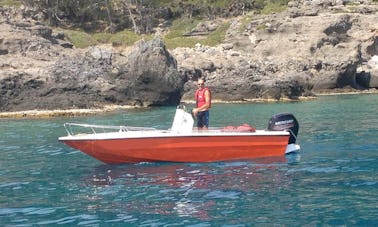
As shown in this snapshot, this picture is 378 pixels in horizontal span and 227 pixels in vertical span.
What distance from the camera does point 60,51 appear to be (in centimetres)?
4522

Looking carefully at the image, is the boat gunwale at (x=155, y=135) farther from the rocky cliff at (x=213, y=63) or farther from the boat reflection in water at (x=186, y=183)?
the rocky cliff at (x=213, y=63)

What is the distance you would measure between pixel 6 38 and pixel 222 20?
34.6 metres

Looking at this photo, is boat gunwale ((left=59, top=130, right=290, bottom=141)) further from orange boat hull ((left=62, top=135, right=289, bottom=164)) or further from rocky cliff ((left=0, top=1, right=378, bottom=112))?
rocky cliff ((left=0, top=1, right=378, bottom=112))

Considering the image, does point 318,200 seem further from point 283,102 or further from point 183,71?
point 183,71

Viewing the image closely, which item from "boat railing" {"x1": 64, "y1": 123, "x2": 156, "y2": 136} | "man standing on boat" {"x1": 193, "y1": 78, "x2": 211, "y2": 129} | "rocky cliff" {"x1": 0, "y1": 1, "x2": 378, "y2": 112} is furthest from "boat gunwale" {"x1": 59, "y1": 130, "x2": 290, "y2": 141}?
"rocky cliff" {"x1": 0, "y1": 1, "x2": 378, "y2": 112}

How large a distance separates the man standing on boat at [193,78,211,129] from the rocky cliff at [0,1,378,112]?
1969cm

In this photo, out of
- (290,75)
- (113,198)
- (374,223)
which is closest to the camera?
(374,223)

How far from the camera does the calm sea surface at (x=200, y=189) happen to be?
32.2 ft

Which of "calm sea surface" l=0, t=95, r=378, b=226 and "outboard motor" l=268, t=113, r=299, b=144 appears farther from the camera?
"outboard motor" l=268, t=113, r=299, b=144

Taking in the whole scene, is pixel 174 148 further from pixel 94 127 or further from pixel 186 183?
pixel 94 127

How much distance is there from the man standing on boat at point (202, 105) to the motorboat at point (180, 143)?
0.90 metres

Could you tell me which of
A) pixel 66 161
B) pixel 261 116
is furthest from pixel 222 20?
pixel 66 161

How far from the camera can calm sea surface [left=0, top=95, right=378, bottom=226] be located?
982 cm

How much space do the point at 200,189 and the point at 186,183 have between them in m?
0.79
